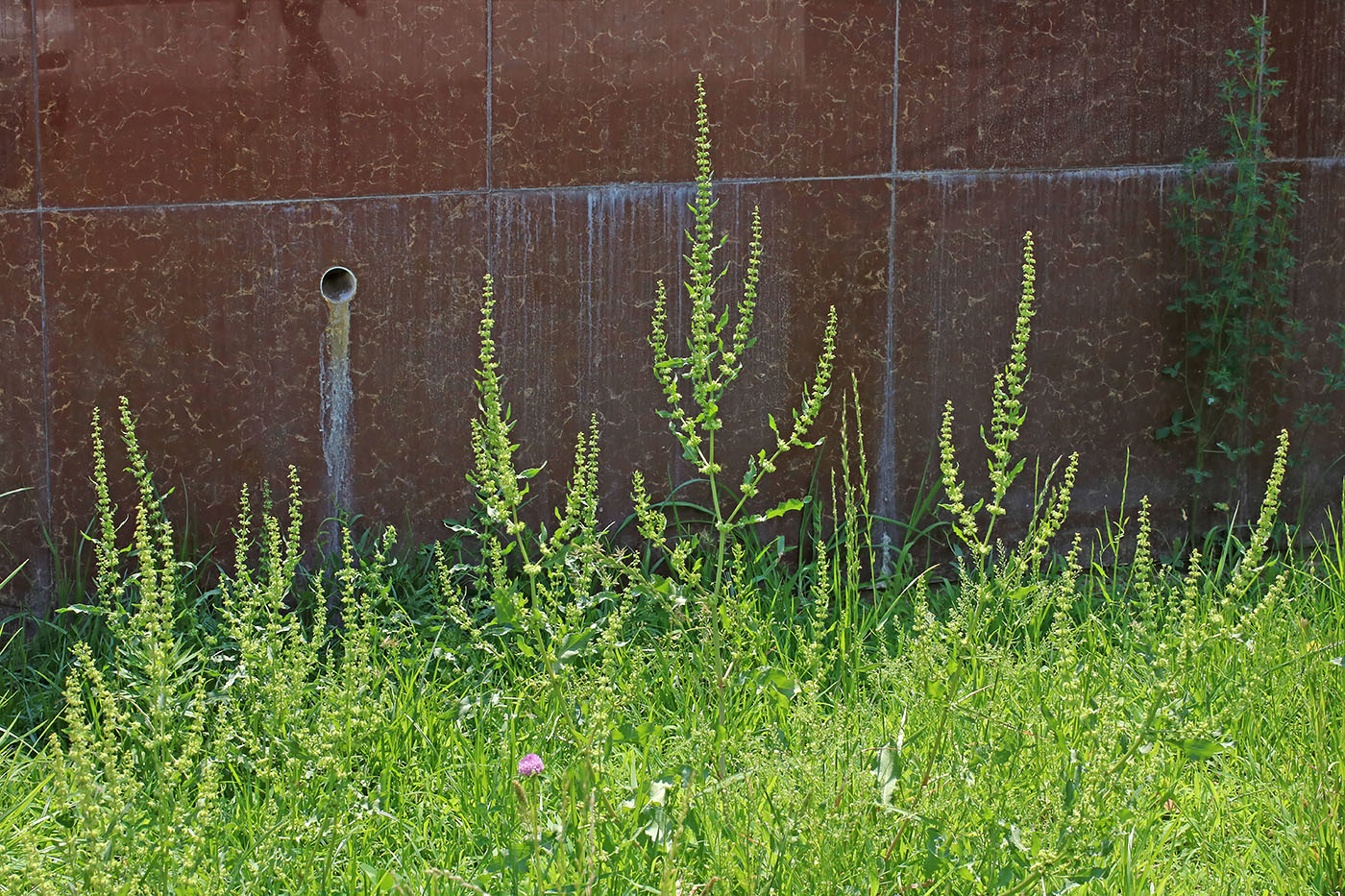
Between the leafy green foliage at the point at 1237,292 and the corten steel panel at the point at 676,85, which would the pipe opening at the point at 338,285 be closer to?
the corten steel panel at the point at 676,85

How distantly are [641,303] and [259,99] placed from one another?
1308 mm

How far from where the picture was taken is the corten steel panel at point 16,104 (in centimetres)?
386

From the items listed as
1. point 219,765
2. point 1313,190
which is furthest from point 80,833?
point 1313,190

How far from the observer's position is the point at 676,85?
4051 mm

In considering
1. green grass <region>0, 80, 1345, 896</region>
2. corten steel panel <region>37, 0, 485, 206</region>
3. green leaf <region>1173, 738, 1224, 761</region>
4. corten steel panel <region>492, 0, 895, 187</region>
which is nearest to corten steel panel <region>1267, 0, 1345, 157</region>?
corten steel panel <region>492, 0, 895, 187</region>

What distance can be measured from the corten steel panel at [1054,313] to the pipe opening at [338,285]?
5.64ft

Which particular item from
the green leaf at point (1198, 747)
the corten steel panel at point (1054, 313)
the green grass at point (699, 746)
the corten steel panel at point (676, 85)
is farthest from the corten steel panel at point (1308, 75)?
the green leaf at point (1198, 747)

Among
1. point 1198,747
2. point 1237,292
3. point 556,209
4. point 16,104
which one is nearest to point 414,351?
point 556,209

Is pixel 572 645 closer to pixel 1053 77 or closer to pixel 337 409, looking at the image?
pixel 337 409

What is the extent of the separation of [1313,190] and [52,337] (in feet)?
13.2

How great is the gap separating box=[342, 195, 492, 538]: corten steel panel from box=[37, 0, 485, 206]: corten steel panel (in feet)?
0.45

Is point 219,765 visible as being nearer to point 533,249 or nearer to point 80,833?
point 80,833

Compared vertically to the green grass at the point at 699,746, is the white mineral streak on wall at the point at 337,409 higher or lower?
higher

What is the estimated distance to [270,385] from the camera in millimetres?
4035
